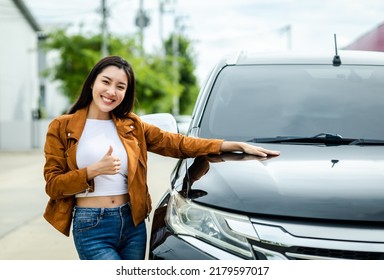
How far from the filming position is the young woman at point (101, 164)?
9.07 ft

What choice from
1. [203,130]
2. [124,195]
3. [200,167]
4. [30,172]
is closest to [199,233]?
[200,167]

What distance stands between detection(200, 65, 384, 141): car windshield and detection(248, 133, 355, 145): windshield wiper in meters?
0.05

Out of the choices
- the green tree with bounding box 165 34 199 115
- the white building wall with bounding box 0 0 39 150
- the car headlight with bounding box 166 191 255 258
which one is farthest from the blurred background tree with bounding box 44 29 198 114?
the car headlight with bounding box 166 191 255 258

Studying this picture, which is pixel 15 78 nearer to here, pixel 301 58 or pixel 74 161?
pixel 301 58

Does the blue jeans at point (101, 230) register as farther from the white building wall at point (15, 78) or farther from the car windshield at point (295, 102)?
the white building wall at point (15, 78)

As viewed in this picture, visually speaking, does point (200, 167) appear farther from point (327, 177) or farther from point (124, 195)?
point (327, 177)

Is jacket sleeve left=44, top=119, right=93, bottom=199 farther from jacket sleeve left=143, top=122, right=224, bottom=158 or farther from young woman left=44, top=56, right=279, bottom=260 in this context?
jacket sleeve left=143, top=122, right=224, bottom=158

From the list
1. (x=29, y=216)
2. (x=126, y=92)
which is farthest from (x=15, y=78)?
(x=126, y=92)

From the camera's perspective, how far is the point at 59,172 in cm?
276

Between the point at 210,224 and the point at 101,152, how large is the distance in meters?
0.72

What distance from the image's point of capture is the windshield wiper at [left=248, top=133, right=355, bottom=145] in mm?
2994
